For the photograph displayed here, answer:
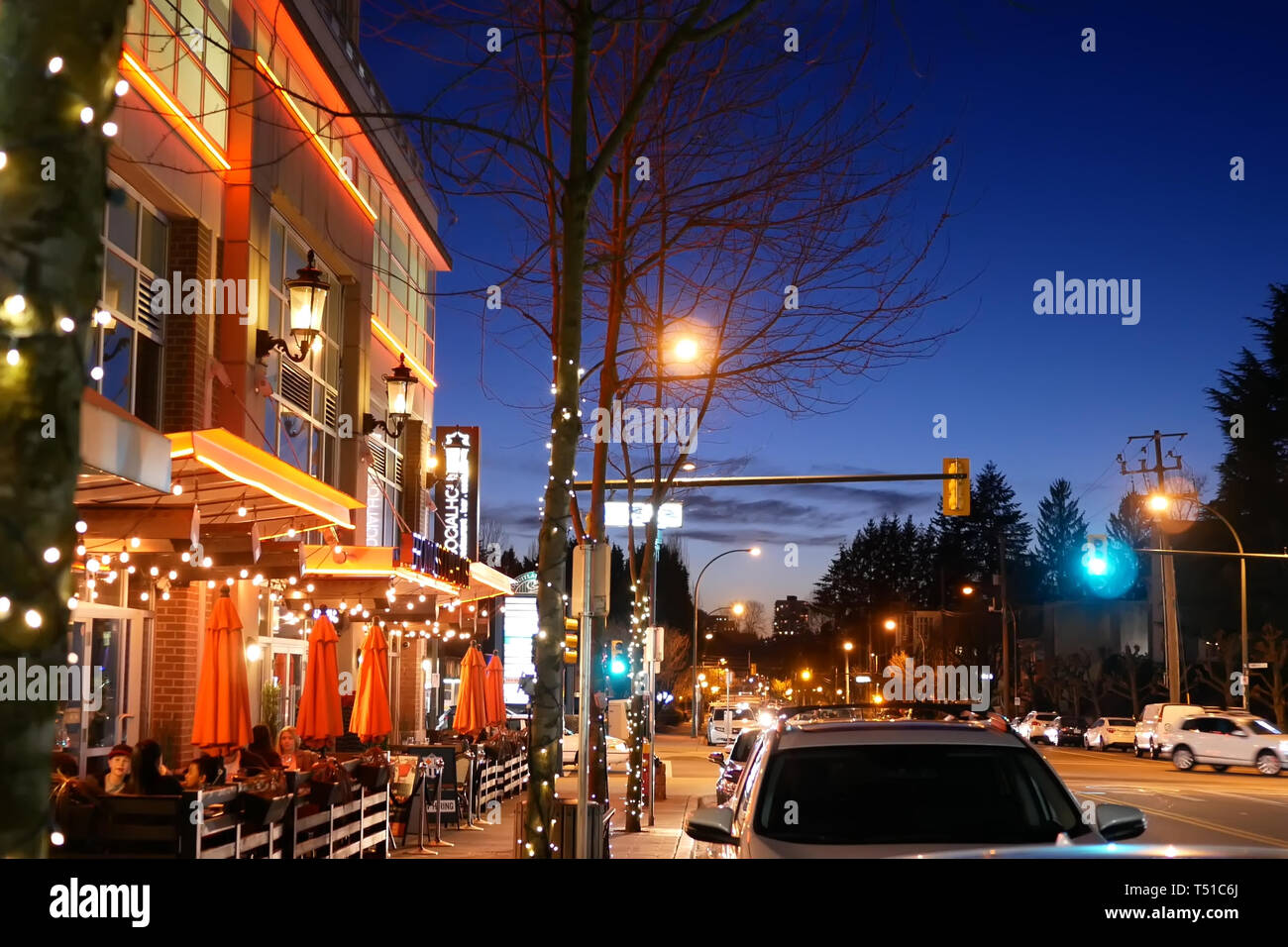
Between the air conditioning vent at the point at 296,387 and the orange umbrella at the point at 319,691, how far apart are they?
5031 millimetres

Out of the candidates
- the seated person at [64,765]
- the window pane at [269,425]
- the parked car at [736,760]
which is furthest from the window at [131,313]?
the parked car at [736,760]

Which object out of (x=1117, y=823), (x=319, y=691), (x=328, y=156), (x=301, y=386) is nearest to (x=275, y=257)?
(x=301, y=386)

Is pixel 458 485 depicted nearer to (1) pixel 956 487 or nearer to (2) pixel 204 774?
(1) pixel 956 487

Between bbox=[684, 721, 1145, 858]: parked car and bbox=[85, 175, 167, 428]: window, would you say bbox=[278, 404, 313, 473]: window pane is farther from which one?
bbox=[684, 721, 1145, 858]: parked car

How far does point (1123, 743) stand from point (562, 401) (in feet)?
177

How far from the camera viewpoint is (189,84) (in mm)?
18281

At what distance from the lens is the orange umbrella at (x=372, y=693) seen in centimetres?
2089

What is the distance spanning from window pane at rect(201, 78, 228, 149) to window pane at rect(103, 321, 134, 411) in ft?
11.1

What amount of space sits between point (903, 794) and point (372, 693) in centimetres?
1551
